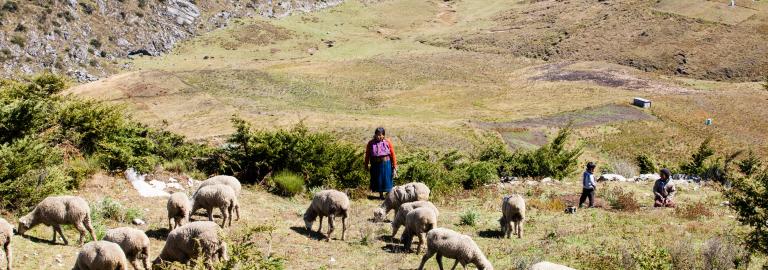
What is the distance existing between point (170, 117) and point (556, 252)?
197ft

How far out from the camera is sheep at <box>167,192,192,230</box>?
12508 mm

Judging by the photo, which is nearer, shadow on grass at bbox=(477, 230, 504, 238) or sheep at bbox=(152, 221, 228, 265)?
sheep at bbox=(152, 221, 228, 265)

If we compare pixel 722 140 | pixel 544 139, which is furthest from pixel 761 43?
pixel 544 139

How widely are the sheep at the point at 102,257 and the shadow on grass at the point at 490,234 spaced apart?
8.80 metres

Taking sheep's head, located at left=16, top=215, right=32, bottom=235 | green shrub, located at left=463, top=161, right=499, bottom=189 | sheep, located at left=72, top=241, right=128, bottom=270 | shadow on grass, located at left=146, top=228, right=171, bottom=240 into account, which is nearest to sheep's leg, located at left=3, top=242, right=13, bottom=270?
sheep, located at left=72, top=241, right=128, bottom=270

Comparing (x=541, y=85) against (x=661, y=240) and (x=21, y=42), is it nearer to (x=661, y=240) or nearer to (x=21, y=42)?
(x=661, y=240)

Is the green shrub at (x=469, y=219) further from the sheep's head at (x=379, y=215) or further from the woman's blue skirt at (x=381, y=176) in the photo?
the woman's blue skirt at (x=381, y=176)

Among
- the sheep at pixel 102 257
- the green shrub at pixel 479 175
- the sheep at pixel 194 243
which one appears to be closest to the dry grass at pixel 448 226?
the sheep at pixel 194 243

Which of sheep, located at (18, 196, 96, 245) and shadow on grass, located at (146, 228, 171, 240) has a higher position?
sheep, located at (18, 196, 96, 245)

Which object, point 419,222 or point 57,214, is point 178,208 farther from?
point 419,222

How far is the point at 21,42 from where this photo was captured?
119 meters

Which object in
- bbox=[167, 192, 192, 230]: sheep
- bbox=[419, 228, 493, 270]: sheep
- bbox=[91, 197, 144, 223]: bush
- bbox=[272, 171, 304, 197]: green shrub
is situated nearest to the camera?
bbox=[419, 228, 493, 270]: sheep

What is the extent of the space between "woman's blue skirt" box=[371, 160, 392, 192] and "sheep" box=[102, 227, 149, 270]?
878cm

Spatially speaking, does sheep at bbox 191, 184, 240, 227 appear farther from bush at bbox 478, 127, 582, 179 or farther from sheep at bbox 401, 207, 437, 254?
bush at bbox 478, 127, 582, 179
